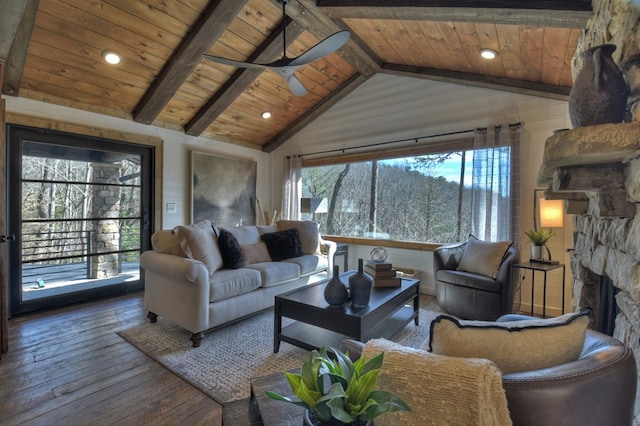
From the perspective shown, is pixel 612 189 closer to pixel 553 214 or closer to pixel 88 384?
pixel 553 214

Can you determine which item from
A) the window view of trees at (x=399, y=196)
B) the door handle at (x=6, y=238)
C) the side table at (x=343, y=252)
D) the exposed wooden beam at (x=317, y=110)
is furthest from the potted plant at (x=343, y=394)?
the exposed wooden beam at (x=317, y=110)

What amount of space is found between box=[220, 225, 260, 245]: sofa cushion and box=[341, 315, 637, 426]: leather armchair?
319 centimetres

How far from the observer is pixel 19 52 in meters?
2.85

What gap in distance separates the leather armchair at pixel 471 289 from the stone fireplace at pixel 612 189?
1292mm

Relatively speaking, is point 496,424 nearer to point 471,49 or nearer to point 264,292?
point 264,292

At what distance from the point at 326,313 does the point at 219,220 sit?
3458mm

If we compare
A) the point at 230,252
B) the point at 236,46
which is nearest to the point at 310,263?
the point at 230,252

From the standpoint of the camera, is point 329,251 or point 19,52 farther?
point 329,251

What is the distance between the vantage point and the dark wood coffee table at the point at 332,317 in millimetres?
2154

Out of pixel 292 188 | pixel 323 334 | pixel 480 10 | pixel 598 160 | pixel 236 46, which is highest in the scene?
pixel 236 46

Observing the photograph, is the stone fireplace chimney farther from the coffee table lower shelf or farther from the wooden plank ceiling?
the coffee table lower shelf

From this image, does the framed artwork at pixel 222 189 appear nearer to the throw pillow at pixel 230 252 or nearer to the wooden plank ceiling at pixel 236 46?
the wooden plank ceiling at pixel 236 46

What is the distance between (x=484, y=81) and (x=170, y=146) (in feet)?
14.2

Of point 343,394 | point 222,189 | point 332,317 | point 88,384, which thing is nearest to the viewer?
point 343,394
